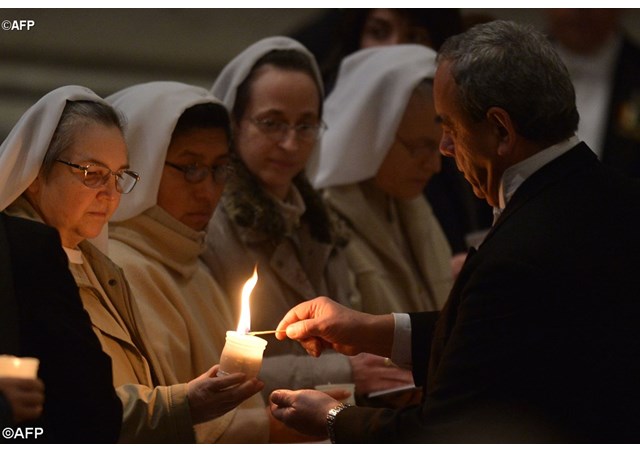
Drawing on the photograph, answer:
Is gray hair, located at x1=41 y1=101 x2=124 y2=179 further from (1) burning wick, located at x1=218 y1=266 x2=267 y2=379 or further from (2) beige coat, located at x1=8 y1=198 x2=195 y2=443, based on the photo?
(1) burning wick, located at x1=218 y1=266 x2=267 y2=379

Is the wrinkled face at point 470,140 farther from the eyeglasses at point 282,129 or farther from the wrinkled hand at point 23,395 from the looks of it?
the wrinkled hand at point 23,395

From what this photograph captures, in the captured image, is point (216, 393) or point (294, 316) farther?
point (294, 316)

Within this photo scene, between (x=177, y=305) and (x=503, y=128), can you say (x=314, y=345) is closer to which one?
(x=177, y=305)

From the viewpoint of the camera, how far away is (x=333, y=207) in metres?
5.11

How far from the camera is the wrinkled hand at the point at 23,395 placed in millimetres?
3209

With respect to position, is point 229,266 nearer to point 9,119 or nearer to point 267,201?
point 267,201

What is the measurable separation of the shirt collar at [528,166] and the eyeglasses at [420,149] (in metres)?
1.63

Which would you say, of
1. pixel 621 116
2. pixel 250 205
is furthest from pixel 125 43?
pixel 621 116

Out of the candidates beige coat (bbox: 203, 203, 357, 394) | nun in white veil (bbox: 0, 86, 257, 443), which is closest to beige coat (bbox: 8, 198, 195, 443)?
nun in white veil (bbox: 0, 86, 257, 443)

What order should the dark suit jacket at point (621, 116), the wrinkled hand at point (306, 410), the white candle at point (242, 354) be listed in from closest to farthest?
the white candle at point (242, 354), the wrinkled hand at point (306, 410), the dark suit jacket at point (621, 116)

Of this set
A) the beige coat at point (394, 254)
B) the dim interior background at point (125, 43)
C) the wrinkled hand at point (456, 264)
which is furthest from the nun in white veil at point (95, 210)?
the wrinkled hand at point (456, 264)

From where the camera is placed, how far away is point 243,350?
11.3 feet

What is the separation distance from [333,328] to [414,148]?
149 centimetres

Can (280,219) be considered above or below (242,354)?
above
